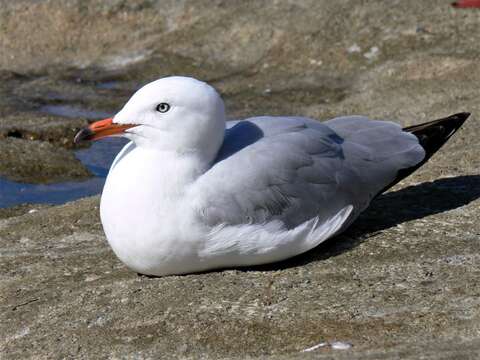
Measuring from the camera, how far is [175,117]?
16.6 ft

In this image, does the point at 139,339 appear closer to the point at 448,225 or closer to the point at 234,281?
the point at 234,281

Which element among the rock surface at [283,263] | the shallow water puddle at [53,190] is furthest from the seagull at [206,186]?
the shallow water puddle at [53,190]

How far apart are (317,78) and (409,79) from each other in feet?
3.74

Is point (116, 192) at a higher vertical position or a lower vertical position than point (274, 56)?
higher

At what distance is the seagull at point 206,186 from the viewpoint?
5.02m

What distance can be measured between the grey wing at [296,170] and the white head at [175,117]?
7.1 inches

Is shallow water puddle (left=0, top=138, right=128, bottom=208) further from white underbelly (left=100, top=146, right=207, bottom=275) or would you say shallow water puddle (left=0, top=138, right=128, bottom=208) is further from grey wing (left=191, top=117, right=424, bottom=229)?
white underbelly (left=100, top=146, right=207, bottom=275)

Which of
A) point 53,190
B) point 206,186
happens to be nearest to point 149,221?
point 206,186

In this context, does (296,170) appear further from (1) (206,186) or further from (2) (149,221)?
(2) (149,221)

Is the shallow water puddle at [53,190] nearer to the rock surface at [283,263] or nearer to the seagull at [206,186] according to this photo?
the rock surface at [283,263]

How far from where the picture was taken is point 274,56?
11711 millimetres

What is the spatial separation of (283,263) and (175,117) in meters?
1.02

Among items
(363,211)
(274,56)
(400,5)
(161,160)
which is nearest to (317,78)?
(274,56)

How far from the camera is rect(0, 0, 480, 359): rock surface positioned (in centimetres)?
464
